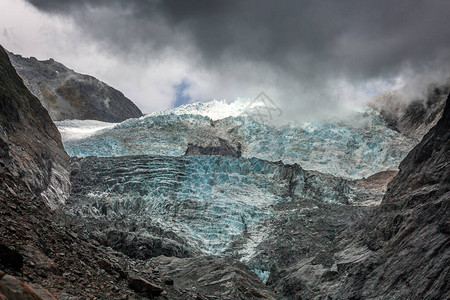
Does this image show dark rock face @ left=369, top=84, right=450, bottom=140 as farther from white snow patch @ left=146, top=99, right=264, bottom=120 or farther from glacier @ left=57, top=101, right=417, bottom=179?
white snow patch @ left=146, top=99, right=264, bottom=120

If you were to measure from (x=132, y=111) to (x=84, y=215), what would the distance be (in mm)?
93140

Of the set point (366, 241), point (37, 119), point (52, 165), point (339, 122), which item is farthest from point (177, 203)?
point (339, 122)

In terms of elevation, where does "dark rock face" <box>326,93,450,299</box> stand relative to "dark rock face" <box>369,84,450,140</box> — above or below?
below

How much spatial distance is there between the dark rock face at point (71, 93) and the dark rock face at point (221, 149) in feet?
159

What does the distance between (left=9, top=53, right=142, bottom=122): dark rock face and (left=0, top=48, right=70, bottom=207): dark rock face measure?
64.3 metres

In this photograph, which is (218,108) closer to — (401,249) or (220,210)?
(220,210)

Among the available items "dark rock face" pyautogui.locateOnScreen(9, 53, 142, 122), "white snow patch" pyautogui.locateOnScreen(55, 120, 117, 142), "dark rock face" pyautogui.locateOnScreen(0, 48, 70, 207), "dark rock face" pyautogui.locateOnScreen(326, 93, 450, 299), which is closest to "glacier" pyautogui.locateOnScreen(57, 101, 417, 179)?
"white snow patch" pyautogui.locateOnScreen(55, 120, 117, 142)

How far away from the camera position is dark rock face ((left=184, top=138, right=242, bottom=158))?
6612 centimetres

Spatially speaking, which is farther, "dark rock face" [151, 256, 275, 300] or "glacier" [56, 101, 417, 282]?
"glacier" [56, 101, 417, 282]

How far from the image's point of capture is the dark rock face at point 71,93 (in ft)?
356

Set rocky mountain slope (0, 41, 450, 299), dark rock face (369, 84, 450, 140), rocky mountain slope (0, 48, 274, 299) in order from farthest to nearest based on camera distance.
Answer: dark rock face (369, 84, 450, 140) → rocky mountain slope (0, 41, 450, 299) → rocky mountain slope (0, 48, 274, 299)

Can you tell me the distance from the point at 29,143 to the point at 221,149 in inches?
1472

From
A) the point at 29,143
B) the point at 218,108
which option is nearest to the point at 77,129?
the point at 218,108

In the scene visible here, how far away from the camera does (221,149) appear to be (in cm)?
6900
